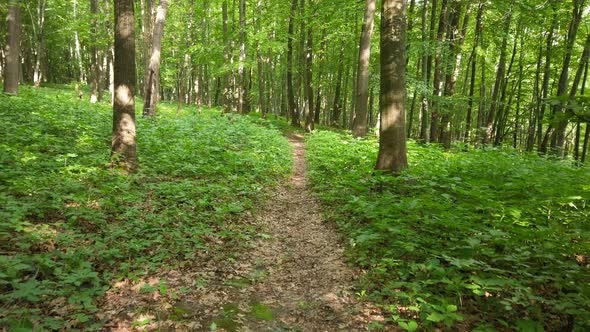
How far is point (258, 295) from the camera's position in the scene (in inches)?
173

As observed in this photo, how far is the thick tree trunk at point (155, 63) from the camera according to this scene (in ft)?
48.9

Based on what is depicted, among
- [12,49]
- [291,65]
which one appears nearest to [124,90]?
[12,49]

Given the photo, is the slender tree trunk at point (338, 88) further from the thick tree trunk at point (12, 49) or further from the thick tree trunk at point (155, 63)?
the thick tree trunk at point (12, 49)

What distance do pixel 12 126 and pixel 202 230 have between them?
734 centimetres

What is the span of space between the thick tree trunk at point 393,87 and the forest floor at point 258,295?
252 cm

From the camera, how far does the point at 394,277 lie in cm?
442

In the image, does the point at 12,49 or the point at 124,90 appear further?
the point at 12,49

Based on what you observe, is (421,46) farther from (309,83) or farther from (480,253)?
(480,253)

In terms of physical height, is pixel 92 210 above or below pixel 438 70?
below

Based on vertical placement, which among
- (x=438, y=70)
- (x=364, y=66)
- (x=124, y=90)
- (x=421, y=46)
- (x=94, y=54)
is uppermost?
(x=421, y=46)

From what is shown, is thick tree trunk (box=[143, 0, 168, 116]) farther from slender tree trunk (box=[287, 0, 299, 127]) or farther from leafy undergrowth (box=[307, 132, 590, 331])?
leafy undergrowth (box=[307, 132, 590, 331])

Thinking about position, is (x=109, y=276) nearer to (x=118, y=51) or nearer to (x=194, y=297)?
(x=194, y=297)

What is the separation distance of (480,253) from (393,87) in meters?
4.17

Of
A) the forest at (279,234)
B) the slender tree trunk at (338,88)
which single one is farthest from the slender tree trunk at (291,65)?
the forest at (279,234)
